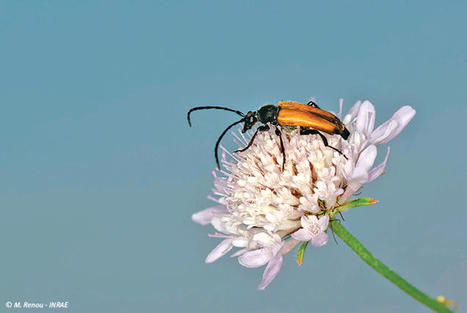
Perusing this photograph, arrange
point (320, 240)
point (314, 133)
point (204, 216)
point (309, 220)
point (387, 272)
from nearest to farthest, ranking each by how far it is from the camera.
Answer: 1. point (387, 272)
2. point (320, 240)
3. point (309, 220)
4. point (314, 133)
5. point (204, 216)

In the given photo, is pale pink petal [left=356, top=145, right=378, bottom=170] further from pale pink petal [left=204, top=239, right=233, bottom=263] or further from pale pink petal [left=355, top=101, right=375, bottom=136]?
pale pink petal [left=204, top=239, right=233, bottom=263]

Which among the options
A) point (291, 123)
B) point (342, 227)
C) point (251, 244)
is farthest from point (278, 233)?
point (291, 123)

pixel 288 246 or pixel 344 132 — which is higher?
pixel 344 132

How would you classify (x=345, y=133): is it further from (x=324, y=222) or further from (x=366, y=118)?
(x=324, y=222)

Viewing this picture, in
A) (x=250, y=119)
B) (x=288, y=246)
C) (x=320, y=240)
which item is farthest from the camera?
(x=250, y=119)

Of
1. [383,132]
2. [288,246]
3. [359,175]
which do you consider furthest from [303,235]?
[383,132]

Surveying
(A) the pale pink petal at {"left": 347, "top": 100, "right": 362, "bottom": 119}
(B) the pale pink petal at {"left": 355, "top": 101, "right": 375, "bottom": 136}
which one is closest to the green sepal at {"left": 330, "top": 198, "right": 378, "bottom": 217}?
(B) the pale pink petal at {"left": 355, "top": 101, "right": 375, "bottom": 136}

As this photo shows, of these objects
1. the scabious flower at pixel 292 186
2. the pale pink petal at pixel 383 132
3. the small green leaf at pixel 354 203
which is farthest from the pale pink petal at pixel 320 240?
the pale pink petal at pixel 383 132
